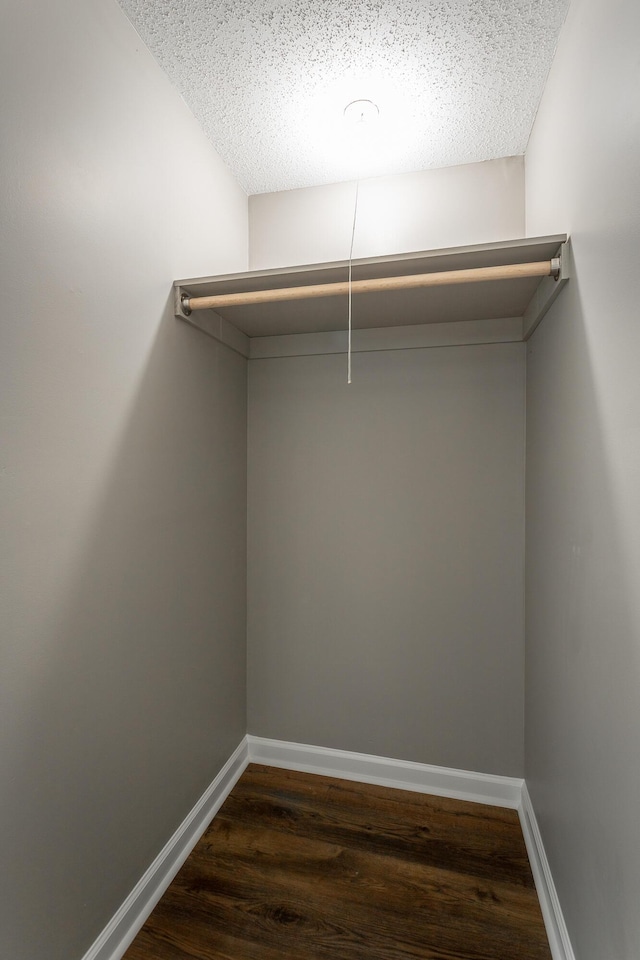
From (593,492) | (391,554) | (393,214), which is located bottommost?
(391,554)

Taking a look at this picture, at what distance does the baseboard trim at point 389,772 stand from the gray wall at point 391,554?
4 centimetres

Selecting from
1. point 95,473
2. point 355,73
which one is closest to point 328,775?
point 95,473

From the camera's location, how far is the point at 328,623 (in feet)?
7.27

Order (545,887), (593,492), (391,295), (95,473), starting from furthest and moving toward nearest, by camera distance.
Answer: (391,295) → (545,887) → (95,473) → (593,492)

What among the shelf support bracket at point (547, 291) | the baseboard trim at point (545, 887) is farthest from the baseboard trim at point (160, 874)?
the shelf support bracket at point (547, 291)

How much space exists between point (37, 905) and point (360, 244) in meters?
2.41

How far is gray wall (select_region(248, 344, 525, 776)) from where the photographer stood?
202 cm

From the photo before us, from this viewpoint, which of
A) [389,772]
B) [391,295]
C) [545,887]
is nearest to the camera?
[545,887]

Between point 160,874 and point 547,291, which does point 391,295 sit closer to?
point 547,291

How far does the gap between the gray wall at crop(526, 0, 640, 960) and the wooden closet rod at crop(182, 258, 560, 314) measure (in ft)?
0.45

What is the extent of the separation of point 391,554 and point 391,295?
1052 millimetres

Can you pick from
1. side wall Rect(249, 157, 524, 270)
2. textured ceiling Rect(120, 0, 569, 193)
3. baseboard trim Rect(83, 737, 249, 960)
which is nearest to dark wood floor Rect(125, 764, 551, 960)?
baseboard trim Rect(83, 737, 249, 960)

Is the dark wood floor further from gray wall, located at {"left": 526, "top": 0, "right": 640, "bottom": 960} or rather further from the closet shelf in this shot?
the closet shelf

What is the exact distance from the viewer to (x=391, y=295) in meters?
1.73
